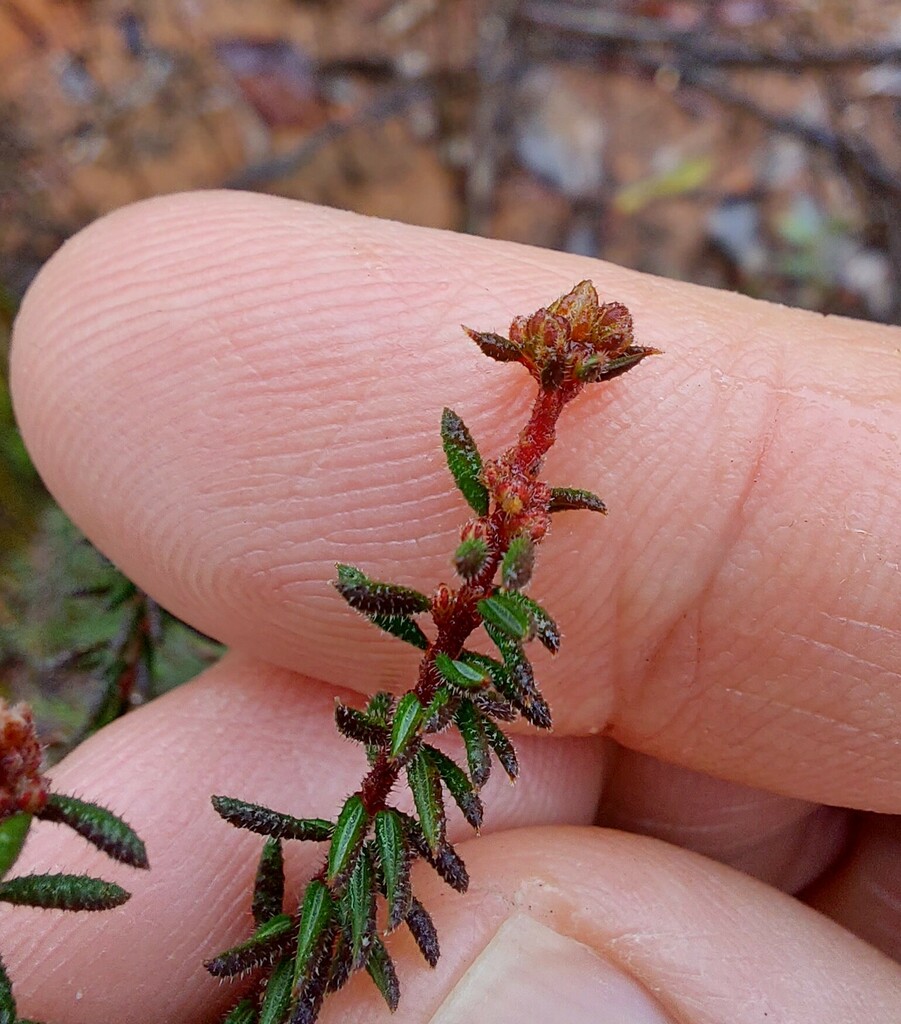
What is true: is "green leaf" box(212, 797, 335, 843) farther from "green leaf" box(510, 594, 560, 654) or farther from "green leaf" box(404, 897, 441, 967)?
"green leaf" box(510, 594, 560, 654)

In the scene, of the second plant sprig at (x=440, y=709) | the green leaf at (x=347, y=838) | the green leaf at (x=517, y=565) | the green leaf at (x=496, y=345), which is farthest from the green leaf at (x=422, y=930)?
the green leaf at (x=496, y=345)

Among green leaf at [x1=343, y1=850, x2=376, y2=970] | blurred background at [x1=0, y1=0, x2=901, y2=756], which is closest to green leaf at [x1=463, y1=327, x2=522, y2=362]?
green leaf at [x1=343, y1=850, x2=376, y2=970]

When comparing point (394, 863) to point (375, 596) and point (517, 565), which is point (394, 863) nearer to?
point (375, 596)

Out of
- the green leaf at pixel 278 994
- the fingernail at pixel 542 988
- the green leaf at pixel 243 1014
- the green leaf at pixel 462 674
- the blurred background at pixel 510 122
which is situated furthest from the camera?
the blurred background at pixel 510 122

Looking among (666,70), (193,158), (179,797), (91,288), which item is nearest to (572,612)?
(179,797)

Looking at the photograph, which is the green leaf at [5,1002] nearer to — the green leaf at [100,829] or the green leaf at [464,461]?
the green leaf at [100,829]

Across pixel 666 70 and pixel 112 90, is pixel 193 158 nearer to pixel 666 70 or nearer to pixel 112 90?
pixel 112 90

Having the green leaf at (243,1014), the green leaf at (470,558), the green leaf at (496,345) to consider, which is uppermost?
the green leaf at (496,345)
